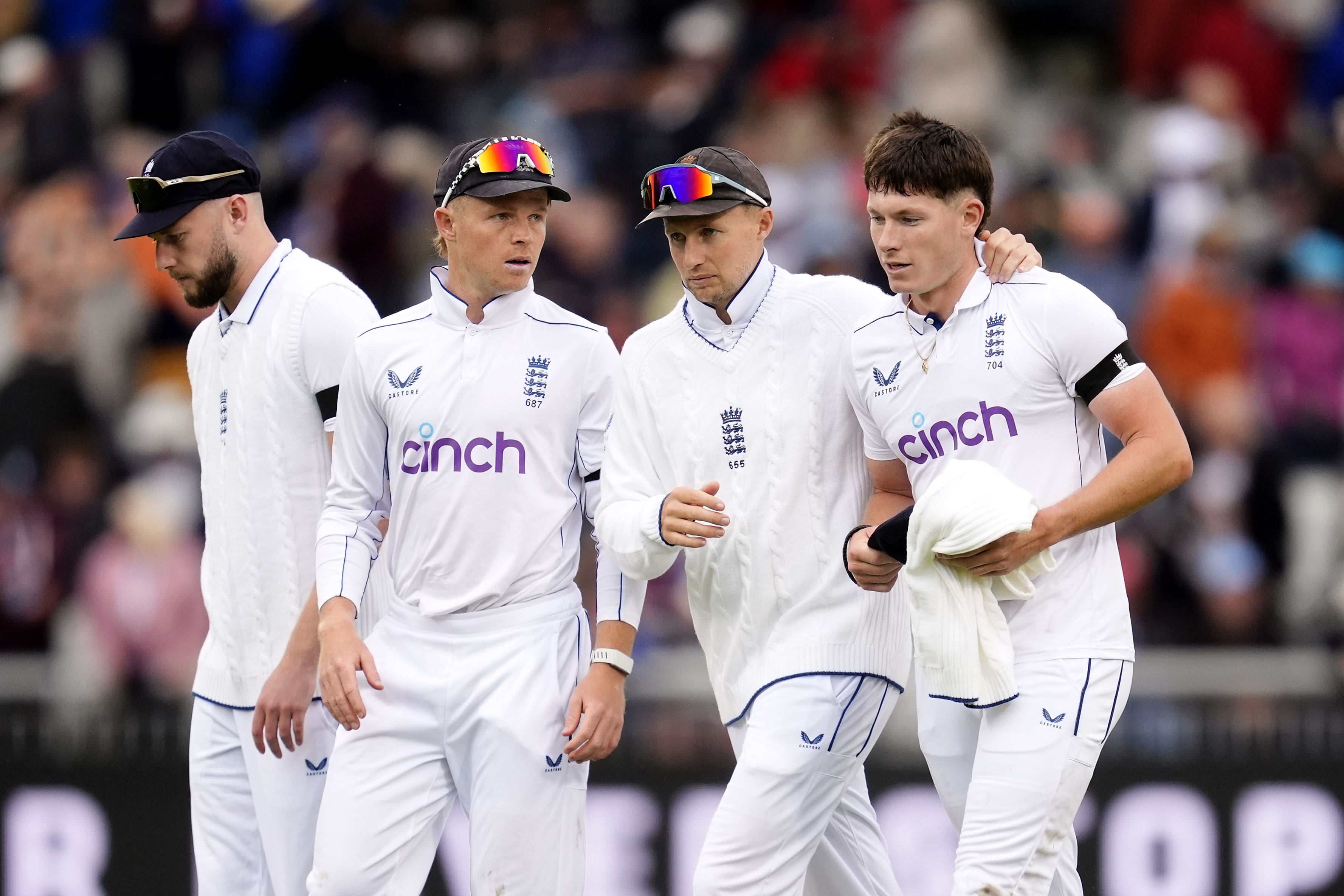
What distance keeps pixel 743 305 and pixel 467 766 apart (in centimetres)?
156

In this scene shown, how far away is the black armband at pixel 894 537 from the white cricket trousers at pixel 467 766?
102 cm

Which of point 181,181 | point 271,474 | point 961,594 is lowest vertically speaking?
point 961,594

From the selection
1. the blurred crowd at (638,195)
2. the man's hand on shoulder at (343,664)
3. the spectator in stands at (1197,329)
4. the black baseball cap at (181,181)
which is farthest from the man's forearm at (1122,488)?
the spectator in stands at (1197,329)

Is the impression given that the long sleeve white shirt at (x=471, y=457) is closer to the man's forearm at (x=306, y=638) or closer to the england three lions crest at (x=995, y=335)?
the man's forearm at (x=306, y=638)

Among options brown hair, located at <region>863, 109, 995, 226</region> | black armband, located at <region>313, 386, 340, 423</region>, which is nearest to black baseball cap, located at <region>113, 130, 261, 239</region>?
black armband, located at <region>313, 386, 340, 423</region>

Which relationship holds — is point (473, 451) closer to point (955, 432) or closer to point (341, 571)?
point (341, 571)

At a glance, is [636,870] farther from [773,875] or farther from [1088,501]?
[1088,501]

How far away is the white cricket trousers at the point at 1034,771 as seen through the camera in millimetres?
5113

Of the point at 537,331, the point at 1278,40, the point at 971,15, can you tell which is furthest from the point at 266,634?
the point at 1278,40

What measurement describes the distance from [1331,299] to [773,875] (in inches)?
264

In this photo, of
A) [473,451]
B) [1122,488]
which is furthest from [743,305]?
[1122,488]

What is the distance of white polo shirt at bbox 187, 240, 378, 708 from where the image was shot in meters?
6.05

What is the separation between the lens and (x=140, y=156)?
12883 mm

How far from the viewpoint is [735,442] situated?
18.8 ft
